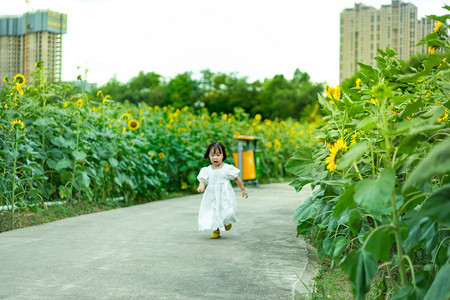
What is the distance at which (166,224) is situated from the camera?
589cm

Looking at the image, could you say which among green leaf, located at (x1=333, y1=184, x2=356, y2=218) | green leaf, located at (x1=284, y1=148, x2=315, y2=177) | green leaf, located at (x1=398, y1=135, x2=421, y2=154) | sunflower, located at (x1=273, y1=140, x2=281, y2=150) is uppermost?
sunflower, located at (x1=273, y1=140, x2=281, y2=150)

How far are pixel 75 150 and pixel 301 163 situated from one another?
3.85 meters

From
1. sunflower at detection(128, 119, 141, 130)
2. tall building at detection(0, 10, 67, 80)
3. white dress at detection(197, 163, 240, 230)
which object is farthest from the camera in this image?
tall building at detection(0, 10, 67, 80)

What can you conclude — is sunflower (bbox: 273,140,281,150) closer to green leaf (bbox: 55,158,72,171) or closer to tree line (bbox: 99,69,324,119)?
green leaf (bbox: 55,158,72,171)

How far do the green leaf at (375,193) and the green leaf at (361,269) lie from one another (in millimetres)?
213

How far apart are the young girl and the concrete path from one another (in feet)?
0.49

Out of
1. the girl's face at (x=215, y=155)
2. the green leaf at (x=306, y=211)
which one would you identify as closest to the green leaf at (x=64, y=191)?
the girl's face at (x=215, y=155)

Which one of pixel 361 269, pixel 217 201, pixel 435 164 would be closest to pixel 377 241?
pixel 361 269

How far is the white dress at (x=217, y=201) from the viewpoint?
5266mm

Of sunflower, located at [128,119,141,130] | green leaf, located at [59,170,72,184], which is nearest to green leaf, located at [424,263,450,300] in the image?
green leaf, located at [59,170,72,184]

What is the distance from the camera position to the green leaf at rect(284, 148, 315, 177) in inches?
132

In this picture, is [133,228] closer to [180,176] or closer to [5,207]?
[5,207]

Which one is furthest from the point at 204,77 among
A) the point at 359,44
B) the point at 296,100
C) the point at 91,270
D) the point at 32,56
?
the point at 91,270

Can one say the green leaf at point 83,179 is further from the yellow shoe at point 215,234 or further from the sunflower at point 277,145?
the sunflower at point 277,145
